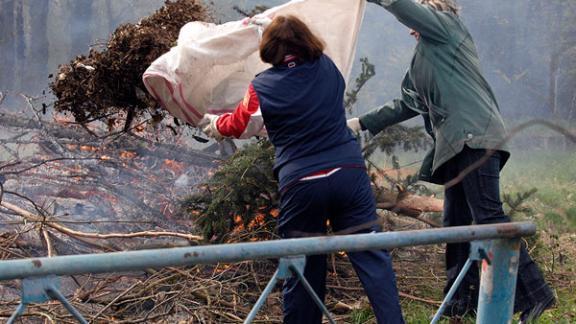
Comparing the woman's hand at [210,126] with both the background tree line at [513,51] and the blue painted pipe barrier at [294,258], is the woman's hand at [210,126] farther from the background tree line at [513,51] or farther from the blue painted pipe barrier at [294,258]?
the background tree line at [513,51]

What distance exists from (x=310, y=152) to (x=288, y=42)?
50cm

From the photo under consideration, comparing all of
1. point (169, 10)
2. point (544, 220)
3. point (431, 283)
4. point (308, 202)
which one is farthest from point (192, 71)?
point (544, 220)

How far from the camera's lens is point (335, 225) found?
3586 millimetres

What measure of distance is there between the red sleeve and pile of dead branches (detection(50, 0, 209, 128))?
2.32 ft

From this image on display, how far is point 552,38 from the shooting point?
43.6 feet

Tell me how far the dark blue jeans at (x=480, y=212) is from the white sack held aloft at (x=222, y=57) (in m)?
0.81

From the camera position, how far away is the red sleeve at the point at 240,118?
11.5 ft

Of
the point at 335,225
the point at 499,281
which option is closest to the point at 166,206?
the point at 335,225

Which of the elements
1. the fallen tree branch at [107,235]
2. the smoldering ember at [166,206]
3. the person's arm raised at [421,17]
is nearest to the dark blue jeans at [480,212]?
the smoldering ember at [166,206]

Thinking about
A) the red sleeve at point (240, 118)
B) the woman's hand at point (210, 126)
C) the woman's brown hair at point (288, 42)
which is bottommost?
the woman's hand at point (210, 126)

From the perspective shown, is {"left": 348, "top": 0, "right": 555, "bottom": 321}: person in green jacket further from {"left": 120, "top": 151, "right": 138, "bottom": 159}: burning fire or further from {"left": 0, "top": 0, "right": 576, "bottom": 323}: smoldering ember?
{"left": 120, "top": 151, "right": 138, "bottom": 159}: burning fire

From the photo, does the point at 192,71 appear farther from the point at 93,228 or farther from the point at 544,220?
the point at 544,220

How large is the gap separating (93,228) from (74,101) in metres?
1.74

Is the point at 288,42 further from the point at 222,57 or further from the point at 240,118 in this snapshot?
the point at 222,57
